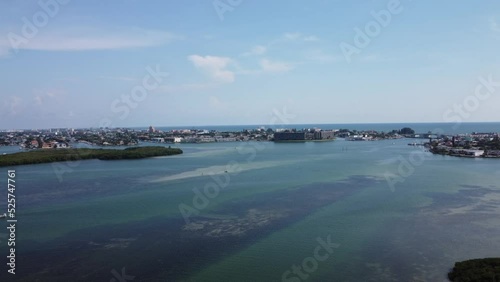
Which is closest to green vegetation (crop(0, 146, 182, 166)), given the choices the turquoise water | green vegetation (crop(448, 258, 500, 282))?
the turquoise water

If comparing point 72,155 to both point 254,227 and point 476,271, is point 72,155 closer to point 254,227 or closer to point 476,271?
point 254,227

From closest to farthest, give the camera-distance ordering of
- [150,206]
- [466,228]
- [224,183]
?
[466,228] < [150,206] < [224,183]

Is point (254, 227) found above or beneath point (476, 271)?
beneath

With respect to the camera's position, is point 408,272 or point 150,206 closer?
point 408,272

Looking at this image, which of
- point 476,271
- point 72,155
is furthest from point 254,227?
point 72,155

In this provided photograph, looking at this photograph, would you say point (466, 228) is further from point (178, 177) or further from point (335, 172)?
point (178, 177)

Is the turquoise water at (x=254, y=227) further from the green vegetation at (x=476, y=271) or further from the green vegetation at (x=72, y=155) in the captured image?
the green vegetation at (x=72, y=155)

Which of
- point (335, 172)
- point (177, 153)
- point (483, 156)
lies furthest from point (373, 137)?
point (335, 172)
